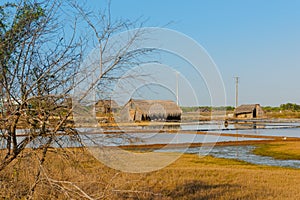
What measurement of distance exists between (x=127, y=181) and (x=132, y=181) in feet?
4.20

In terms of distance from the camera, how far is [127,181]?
7.18m

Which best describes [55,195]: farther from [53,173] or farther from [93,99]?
[93,99]

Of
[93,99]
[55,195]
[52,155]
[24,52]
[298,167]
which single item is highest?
[24,52]

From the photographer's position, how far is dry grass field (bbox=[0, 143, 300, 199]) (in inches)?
171

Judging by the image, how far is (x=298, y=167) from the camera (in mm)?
14586

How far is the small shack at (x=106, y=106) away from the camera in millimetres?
4020

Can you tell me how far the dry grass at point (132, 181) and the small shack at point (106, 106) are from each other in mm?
649

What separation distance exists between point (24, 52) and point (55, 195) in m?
1.57

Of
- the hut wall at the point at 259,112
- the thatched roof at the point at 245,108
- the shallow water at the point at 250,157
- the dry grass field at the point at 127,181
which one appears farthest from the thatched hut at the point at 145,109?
the hut wall at the point at 259,112

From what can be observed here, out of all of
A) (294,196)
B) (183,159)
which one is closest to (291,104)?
(183,159)

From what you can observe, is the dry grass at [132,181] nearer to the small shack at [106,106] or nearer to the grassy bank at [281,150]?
the small shack at [106,106]

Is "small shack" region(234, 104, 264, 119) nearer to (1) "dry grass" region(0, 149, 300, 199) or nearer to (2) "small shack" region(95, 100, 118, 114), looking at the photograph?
(1) "dry grass" region(0, 149, 300, 199)

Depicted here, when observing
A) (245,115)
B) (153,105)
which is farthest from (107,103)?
(245,115)

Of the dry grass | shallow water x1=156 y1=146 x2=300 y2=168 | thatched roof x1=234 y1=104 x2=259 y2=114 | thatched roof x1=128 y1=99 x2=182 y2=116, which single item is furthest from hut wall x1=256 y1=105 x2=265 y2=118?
the dry grass
